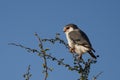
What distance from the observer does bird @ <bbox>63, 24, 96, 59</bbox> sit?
9837 mm

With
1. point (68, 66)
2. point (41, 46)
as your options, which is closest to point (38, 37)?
point (41, 46)

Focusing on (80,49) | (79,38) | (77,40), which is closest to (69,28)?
(79,38)

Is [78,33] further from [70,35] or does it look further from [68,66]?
[68,66]

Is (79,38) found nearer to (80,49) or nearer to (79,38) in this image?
(79,38)

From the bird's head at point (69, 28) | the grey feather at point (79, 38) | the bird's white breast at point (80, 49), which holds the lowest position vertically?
the bird's white breast at point (80, 49)

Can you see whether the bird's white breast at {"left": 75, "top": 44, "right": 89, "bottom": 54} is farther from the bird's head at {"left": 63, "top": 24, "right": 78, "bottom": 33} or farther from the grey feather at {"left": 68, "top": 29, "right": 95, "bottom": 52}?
the bird's head at {"left": 63, "top": 24, "right": 78, "bottom": 33}

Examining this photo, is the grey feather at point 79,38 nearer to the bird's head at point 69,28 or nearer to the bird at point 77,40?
the bird at point 77,40

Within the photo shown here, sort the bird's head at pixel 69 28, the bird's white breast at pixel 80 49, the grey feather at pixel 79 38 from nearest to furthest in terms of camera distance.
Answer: the bird's white breast at pixel 80 49 → the grey feather at pixel 79 38 → the bird's head at pixel 69 28

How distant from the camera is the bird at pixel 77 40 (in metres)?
9.84

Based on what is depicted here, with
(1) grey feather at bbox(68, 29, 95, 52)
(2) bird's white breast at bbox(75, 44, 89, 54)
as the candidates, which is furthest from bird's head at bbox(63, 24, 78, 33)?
(2) bird's white breast at bbox(75, 44, 89, 54)

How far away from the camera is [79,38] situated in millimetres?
10969

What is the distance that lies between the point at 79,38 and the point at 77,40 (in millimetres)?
203

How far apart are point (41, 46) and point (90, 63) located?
1.20 meters

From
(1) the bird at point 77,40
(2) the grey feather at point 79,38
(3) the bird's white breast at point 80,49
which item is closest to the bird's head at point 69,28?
(1) the bird at point 77,40
